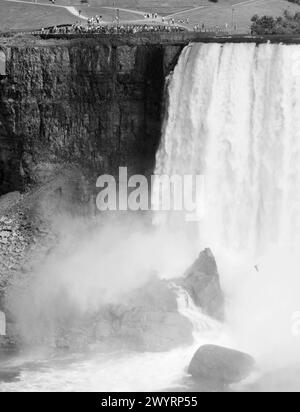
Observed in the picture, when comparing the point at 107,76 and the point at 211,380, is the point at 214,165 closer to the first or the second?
the point at 107,76

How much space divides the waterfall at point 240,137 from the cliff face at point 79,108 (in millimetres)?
2259

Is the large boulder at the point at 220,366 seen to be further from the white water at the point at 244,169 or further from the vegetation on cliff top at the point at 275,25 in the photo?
the vegetation on cliff top at the point at 275,25

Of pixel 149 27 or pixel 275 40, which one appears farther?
pixel 149 27

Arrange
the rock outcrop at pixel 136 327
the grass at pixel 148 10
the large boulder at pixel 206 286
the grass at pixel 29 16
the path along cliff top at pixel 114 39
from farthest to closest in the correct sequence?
the grass at pixel 148 10 < the grass at pixel 29 16 < the path along cliff top at pixel 114 39 < the large boulder at pixel 206 286 < the rock outcrop at pixel 136 327

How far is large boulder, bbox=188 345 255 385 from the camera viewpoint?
1686 inches

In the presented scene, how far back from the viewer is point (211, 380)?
141 ft

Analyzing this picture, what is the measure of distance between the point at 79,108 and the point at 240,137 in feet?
38.6

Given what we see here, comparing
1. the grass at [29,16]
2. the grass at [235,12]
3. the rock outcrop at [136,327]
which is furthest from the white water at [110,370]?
the grass at [29,16]

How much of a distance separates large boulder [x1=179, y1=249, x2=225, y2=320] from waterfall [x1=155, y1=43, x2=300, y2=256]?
17.5 feet

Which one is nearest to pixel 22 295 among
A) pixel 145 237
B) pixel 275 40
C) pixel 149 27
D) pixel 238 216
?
pixel 145 237

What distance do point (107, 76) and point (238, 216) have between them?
1261cm

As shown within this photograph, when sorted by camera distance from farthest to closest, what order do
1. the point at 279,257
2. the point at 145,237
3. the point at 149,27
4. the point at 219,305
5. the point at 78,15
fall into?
the point at 78,15, the point at 149,27, the point at 145,237, the point at 279,257, the point at 219,305

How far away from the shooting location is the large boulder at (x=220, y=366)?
42.8 m

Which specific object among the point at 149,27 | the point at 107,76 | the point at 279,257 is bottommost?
the point at 279,257
